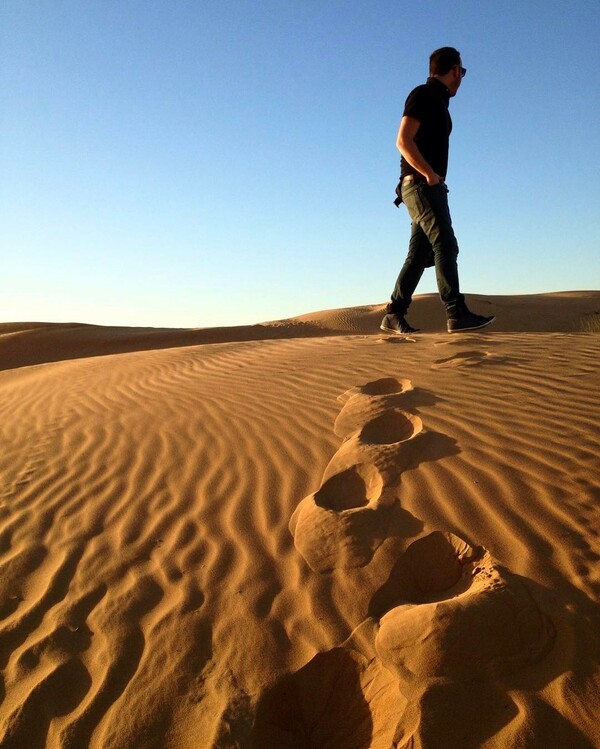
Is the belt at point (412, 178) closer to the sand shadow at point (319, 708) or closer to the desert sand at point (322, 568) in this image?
the desert sand at point (322, 568)

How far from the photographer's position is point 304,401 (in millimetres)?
4621

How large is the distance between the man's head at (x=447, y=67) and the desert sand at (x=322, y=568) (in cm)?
258

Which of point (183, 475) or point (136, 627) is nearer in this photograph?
point (136, 627)

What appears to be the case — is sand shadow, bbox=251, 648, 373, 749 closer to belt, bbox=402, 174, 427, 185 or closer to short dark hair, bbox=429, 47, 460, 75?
belt, bbox=402, 174, 427, 185

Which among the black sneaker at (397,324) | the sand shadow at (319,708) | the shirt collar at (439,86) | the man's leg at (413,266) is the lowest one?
the sand shadow at (319,708)

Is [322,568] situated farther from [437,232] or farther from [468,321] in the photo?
[468,321]

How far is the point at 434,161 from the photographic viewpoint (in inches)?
221

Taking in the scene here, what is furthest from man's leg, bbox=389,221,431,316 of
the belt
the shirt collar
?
the shirt collar

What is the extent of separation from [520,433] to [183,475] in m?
1.95

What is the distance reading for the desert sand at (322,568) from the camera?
1.98 metres

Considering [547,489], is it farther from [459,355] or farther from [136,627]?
[459,355]

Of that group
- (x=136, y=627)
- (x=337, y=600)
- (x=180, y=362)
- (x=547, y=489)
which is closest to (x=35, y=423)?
(x=180, y=362)

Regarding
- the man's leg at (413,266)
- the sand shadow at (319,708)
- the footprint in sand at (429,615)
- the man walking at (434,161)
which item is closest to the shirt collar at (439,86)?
the man walking at (434,161)

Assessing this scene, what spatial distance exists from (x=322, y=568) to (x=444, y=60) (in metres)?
4.75
